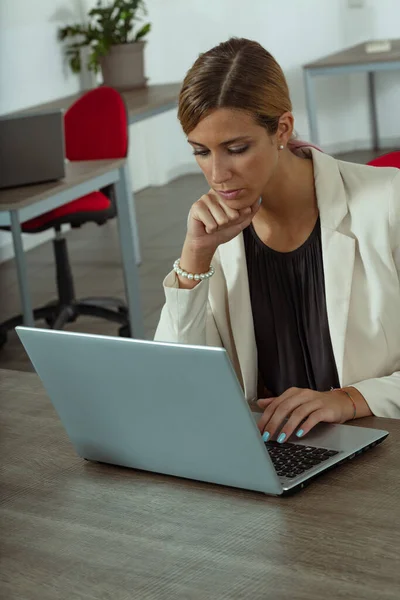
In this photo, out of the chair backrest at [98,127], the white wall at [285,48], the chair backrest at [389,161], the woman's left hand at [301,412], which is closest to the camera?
the woman's left hand at [301,412]

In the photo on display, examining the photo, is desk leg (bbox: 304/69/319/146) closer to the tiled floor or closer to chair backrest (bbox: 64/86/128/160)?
the tiled floor

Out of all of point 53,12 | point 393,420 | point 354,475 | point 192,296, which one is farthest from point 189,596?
point 53,12

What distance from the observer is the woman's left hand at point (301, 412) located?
131cm

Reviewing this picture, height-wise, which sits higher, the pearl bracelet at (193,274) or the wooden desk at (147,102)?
the pearl bracelet at (193,274)

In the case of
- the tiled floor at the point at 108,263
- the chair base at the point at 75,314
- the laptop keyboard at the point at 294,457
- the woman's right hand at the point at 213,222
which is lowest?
the tiled floor at the point at 108,263

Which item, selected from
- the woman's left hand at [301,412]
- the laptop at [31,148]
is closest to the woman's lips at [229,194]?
the woman's left hand at [301,412]

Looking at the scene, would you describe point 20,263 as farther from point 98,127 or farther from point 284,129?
point 284,129

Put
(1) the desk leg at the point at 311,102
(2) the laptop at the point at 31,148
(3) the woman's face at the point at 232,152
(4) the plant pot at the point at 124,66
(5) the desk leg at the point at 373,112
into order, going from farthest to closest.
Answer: (5) the desk leg at the point at 373,112, (1) the desk leg at the point at 311,102, (4) the plant pot at the point at 124,66, (2) the laptop at the point at 31,148, (3) the woman's face at the point at 232,152

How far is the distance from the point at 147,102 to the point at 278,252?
3335 millimetres

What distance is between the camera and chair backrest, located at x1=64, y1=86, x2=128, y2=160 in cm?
413

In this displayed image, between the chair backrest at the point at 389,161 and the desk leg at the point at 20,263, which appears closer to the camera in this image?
the chair backrest at the point at 389,161

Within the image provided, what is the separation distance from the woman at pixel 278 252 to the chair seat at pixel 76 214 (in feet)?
7.01

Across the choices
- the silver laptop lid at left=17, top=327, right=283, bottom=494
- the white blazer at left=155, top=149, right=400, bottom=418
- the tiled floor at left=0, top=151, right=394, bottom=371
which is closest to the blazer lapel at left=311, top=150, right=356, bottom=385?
the white blazer at left=155, top=149, right=400, bottom=418

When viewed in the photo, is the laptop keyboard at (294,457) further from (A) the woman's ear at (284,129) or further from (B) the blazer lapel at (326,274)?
(A) the woman's ear at (284,129)
